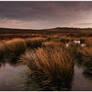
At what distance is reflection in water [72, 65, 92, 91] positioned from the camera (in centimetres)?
211

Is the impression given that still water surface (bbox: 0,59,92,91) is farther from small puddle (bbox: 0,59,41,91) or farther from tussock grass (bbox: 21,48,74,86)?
tussock grass (bbox: 21,48,74,86)

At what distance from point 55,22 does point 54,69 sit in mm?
3867

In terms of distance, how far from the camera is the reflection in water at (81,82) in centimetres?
211

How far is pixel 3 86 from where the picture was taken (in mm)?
2178

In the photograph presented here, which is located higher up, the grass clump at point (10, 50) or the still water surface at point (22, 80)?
the still water surface at point (22, 80)

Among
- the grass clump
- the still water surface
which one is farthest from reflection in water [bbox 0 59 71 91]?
the grass clump

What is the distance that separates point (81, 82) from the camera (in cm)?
229

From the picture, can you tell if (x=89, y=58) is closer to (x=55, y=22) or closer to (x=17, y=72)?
(x=17, y=72)

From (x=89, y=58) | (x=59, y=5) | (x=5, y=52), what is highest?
(x=59, y=5)

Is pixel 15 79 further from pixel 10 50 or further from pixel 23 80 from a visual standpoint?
pixel 10 50

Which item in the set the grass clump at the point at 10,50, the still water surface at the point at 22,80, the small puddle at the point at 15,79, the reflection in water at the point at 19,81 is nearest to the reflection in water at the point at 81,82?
the still water surface at the point at 22,80

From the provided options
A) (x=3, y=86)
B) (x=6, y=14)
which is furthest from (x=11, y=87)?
(x=6, y=14)

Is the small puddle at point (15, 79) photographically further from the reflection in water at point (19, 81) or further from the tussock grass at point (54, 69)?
the tussock grass at point (54, 69)

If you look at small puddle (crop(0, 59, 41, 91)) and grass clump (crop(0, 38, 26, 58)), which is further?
grass clump (crop(0, 38, 26, 58))
